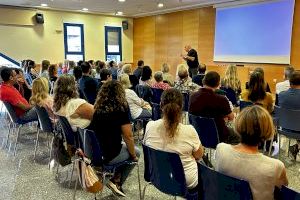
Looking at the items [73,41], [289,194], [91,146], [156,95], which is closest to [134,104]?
[156,95]

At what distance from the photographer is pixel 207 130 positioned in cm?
319

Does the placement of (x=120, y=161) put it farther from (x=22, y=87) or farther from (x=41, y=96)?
(x=22, y=87)

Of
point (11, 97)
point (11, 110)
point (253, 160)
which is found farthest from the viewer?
point (11, 97)

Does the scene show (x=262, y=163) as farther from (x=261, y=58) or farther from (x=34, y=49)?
(x=34, y=49)

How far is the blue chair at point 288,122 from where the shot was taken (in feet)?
11.3

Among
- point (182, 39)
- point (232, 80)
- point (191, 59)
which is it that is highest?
point (182, 39)

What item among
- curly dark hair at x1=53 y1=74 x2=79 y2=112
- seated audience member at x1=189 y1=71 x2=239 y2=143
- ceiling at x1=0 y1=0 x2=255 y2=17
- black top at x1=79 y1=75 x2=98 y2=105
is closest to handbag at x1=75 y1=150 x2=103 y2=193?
curly dark hair at x1=53 y1=74 x2=79 y2=112

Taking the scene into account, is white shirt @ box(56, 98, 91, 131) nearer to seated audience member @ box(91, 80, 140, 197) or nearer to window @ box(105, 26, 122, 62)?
seated audience member @ box(91, 80, 140, 197)

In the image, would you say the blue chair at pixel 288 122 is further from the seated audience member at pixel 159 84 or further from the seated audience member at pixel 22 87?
the seated audience member at pixel 22 87

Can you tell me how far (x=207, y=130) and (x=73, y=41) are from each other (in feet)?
34.5

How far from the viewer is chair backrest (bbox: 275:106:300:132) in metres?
3.44

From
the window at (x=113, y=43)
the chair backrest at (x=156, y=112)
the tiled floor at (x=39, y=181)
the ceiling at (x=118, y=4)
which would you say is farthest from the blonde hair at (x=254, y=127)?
the window at (x=113, y=43)

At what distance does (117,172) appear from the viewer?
9.80 ft

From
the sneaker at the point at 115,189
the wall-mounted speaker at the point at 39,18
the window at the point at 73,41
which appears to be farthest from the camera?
the window at the point at 73,41
